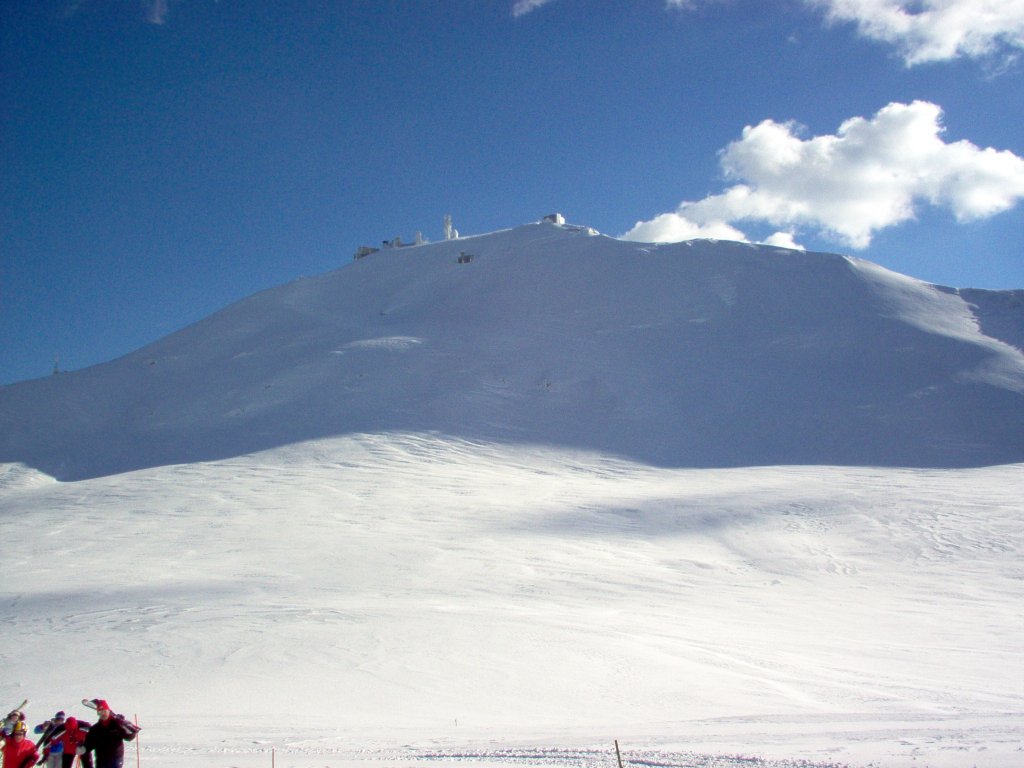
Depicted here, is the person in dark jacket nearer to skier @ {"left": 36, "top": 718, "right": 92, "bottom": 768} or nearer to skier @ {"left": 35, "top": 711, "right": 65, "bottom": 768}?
skier @ {"left": 36, "top": 718, "right": 92, "bottom": 768}

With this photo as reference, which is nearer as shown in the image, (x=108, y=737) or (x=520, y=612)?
(x=108, y=737)

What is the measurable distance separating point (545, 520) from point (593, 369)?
21.3 m

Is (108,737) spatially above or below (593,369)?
below


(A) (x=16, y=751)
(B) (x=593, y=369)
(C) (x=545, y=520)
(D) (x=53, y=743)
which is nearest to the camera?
(A) (x=16, y=751)

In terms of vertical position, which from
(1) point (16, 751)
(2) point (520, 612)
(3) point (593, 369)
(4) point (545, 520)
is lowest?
(1) point (16, 751)

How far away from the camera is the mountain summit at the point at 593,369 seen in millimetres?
38312

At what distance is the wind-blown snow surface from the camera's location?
10547 millimetres

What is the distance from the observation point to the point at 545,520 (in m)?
25.4

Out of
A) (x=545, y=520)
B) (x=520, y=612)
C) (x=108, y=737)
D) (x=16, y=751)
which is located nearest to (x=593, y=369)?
(x=545, y=520)

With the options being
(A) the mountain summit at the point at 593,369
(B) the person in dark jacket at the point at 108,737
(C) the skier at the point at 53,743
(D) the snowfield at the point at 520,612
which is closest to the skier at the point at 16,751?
(C) the skier at the point at 53,743

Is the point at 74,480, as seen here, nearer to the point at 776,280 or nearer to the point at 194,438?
the point at 194,438

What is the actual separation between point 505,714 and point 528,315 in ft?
143

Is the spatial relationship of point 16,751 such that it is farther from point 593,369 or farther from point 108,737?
point 593,369

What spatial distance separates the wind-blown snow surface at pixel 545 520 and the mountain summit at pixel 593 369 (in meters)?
0.24
